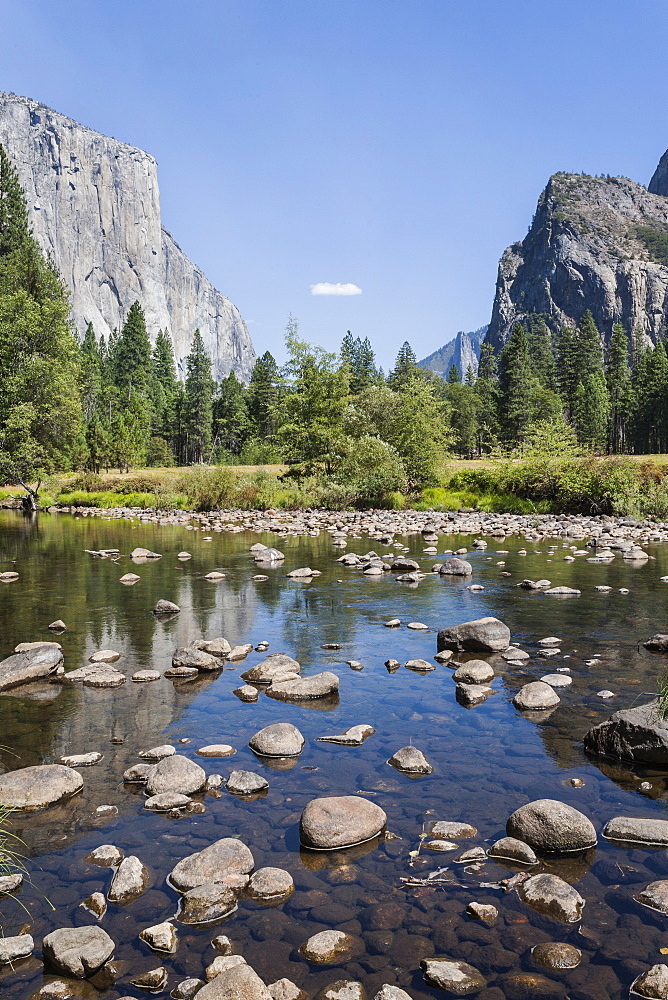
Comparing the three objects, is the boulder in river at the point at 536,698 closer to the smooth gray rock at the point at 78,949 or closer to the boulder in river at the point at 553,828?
the boulder in river at the point at 553,828

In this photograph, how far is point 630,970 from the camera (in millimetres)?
3973

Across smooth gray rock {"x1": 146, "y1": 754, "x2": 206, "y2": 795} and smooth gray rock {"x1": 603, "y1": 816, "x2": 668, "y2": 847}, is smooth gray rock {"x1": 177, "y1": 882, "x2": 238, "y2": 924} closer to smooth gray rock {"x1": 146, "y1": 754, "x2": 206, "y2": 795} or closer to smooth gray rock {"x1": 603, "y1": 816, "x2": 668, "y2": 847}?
smooth gray rock {"x1": 146, "y1": 754, "x2": 206, "y2": 795}

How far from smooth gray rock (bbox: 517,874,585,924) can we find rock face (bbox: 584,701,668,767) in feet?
8.24

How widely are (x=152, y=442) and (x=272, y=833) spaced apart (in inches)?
3309

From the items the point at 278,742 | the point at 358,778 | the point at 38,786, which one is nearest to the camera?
the point at 38,786

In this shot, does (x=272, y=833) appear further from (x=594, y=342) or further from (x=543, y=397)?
(x=594, y=342)

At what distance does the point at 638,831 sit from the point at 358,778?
253 centimetres

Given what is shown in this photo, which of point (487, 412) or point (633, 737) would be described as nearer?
point (633, 737)

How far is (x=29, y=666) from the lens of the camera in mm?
9688

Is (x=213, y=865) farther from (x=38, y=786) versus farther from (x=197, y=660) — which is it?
(x=197, y=660)

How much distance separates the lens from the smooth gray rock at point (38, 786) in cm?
600

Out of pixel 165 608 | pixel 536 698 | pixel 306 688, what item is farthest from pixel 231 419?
pixel 536 698

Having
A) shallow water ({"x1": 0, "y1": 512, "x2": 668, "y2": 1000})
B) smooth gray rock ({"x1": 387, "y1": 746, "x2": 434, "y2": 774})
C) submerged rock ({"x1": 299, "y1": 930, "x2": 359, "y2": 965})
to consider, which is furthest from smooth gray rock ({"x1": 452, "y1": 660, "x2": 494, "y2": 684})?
submerged rock ({"x1": 299, "y1": 930, "x2": 359, "y2": 965})

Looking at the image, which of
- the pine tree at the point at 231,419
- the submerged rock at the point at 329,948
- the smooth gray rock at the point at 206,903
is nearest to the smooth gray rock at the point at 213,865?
the smooth gray rock at the point at 206,903
